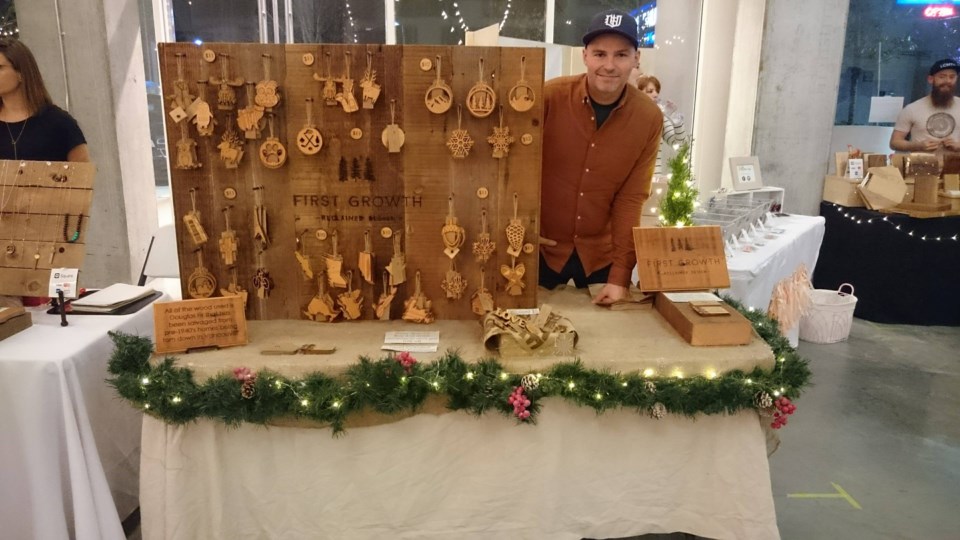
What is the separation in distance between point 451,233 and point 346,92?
444mm

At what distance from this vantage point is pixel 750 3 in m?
4.95

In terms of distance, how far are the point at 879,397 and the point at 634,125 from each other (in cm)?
240

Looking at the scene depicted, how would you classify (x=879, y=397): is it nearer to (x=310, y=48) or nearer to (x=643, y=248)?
(x=643, y=248)

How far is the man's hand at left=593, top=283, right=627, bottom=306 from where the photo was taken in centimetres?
199

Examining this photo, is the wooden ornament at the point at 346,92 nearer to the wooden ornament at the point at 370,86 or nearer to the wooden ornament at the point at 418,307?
the wooden ornament at the point at 370,86

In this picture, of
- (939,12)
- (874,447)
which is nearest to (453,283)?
(874,447)

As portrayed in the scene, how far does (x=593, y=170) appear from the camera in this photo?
6.61ft

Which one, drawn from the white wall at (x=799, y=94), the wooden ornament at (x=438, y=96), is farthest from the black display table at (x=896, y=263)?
the wooden ornament at (x=438, y=96)

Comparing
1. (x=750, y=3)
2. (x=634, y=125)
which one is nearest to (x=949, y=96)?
(x=750, y=3)

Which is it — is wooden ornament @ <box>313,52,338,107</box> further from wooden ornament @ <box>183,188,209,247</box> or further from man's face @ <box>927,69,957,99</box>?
man's face @ <box>927,69,957,99</box>

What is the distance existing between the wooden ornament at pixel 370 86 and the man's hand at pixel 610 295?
0.87m

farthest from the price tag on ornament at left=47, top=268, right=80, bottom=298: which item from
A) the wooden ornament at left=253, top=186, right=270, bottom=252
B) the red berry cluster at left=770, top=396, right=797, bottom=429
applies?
the red berry cluster at left=770, top=396, right=797, bottom=429

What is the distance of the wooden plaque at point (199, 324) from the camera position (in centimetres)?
160

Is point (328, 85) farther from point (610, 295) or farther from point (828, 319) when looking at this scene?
point (828, 319)
